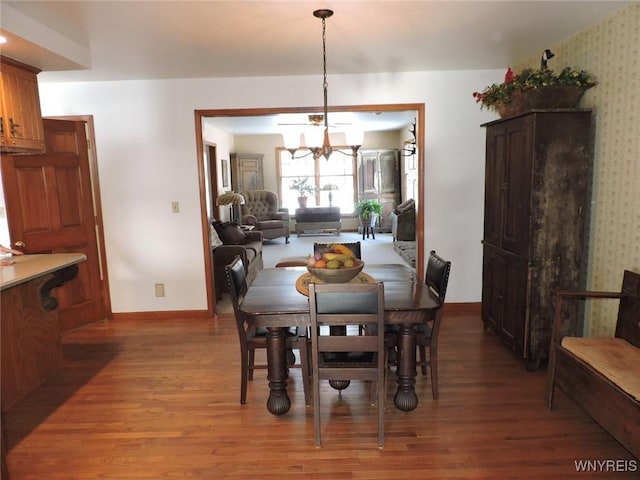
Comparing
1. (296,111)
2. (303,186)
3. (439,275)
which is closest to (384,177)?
(303,186)

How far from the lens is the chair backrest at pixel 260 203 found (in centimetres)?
956

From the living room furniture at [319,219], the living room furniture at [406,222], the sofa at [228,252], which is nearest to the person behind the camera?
the sofa at [228,252]

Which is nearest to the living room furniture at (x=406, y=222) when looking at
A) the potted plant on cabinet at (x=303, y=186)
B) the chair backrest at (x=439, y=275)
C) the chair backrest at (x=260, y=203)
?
the chair backrest at (x=260, y=203)

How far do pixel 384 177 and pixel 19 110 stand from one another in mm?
8008

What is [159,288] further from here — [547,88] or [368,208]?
[368,208]

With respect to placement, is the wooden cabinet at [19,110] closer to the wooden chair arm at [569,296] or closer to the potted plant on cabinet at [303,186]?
the wooden chair arm at [569,296]

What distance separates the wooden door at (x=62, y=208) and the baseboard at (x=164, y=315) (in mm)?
246

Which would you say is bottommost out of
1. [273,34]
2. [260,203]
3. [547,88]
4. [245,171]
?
[260,203]

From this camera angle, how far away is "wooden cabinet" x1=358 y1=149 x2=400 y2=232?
33.1 ft

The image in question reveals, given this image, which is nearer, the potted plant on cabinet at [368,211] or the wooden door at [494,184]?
the wooden door at [494,184]

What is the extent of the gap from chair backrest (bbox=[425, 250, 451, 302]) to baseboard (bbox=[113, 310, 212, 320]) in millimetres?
2509

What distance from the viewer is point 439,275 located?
8.86 ft

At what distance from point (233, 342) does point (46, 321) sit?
1.42m

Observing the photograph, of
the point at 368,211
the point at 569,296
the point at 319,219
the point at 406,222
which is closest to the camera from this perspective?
the point at 569,296
